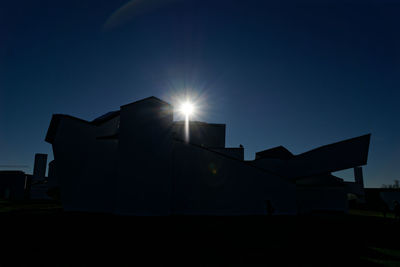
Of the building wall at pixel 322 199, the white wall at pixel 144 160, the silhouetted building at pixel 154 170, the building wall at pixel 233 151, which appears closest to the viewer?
the white wall at pixel 144 160

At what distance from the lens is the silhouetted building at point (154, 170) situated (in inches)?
673

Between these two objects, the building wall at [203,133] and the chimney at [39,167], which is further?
the chimney at [39,167]

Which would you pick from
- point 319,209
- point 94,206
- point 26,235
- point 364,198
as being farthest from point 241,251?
point 364,198

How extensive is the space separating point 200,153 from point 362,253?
1319cm

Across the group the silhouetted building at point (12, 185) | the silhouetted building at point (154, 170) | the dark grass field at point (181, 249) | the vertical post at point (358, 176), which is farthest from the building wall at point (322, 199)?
the silhouetted building at point (12, 185)

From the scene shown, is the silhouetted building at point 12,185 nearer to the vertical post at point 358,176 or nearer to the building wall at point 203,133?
the building wall at point 203,133

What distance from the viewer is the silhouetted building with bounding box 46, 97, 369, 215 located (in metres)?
17.1

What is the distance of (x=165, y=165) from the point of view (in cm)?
1773

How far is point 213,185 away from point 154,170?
16.3 feet

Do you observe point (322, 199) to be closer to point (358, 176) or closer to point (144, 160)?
point (358, 176)

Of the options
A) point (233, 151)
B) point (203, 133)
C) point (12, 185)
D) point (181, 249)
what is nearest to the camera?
point (181, 249)

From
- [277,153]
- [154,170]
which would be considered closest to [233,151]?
[277,153]

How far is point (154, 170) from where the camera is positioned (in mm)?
17297

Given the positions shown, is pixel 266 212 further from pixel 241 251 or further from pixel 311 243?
pixel 241 251
